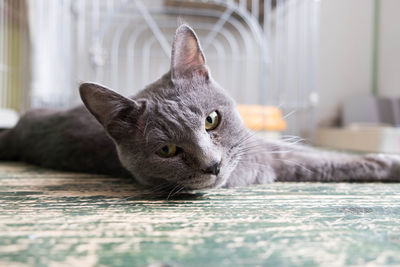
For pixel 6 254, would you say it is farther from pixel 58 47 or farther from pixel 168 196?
pixel 58 47

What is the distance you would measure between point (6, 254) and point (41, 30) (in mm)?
2079

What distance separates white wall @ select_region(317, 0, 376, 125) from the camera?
8.77 feet

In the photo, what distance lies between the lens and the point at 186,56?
30.9 inches

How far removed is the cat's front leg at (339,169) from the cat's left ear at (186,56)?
324 mm

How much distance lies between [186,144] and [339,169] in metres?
0.49

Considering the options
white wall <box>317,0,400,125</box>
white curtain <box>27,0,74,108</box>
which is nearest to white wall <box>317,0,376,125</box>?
white wall <box>317,0,400,125</box>

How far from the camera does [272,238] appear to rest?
0.47m

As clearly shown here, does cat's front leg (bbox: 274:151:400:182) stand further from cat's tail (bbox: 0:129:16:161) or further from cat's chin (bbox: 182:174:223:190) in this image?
cat's tail (bbox: 0:129:16:161)

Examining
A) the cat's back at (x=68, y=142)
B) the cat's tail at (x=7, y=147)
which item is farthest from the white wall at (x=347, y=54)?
the cat's tail at (x=7, y=147)

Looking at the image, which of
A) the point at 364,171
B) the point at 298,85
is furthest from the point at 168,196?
the point at 298,85

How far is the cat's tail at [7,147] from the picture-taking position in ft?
4.29

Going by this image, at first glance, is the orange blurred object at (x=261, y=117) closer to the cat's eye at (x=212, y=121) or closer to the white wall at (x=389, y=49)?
the white wall at (x=389, y=49)

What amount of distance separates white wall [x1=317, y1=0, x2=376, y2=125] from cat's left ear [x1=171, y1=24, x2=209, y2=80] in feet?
7.29

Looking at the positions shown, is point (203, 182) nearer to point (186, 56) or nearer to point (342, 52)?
point (186, 56)
